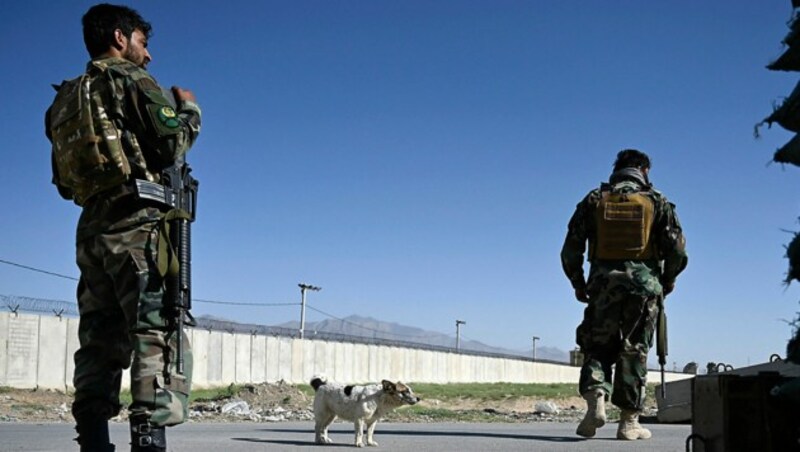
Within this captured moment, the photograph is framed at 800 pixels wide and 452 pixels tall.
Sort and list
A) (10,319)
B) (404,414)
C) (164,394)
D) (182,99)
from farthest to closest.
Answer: (10,319)
(404,414)
(182,99)
(164,394)

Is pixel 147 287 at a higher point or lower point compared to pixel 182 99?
lower

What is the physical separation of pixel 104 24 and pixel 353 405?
14.5 feet

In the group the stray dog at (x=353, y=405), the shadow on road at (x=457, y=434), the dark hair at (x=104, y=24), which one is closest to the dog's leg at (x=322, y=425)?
the stray dog at (x=353, y=405)

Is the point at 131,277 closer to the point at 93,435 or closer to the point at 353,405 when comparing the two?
the point at 93,435

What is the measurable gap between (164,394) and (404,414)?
9609 mm

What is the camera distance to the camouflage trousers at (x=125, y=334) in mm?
4219

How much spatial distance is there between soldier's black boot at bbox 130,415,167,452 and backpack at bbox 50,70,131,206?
99cm

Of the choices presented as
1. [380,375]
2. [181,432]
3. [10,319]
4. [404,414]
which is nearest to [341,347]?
[380,375]

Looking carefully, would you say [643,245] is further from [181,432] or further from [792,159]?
[792,159]

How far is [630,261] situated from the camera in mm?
7730

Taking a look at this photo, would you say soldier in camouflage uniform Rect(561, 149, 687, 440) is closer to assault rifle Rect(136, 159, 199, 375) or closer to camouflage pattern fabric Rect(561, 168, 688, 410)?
camouflage pattern fabric Rect(561, 168, 688, 410)

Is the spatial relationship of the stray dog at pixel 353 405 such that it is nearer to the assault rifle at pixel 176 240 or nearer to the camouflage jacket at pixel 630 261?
the camouflage jacket at pixel 630 261

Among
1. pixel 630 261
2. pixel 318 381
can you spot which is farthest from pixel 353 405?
pixel 630 261

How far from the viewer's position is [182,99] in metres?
4.72
